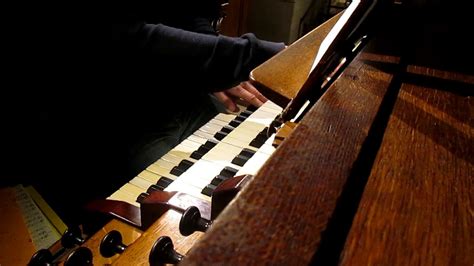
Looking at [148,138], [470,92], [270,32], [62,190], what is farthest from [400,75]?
[270,32]

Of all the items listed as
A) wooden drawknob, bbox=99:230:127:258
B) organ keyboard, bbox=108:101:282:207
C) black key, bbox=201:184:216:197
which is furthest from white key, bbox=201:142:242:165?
wooden drawknob, bbox=99:230:127:258

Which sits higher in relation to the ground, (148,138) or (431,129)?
(431,129)

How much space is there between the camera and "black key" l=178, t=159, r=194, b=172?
4.93ft

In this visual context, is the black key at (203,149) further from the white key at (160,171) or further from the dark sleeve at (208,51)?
the dark sleeve at (208,51)

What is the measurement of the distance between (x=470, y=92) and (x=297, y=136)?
603 millimetres

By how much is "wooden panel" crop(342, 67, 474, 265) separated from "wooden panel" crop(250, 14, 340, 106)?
1.04 feet

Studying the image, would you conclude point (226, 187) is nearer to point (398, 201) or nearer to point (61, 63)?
point (398, 201)

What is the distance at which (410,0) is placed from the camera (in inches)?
70.2

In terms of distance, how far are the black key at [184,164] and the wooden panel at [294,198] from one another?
37.0 inches

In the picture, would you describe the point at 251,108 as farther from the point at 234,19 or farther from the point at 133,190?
the point at 234,19

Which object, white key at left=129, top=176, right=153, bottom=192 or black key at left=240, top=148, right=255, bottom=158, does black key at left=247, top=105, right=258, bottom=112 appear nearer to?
black key at left=240, top=148, right=255, bottom=158

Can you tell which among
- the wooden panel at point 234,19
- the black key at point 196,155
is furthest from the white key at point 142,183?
the wooden panel at point 234,19

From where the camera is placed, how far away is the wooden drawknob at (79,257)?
2.49ft

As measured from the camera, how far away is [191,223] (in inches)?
31.5
